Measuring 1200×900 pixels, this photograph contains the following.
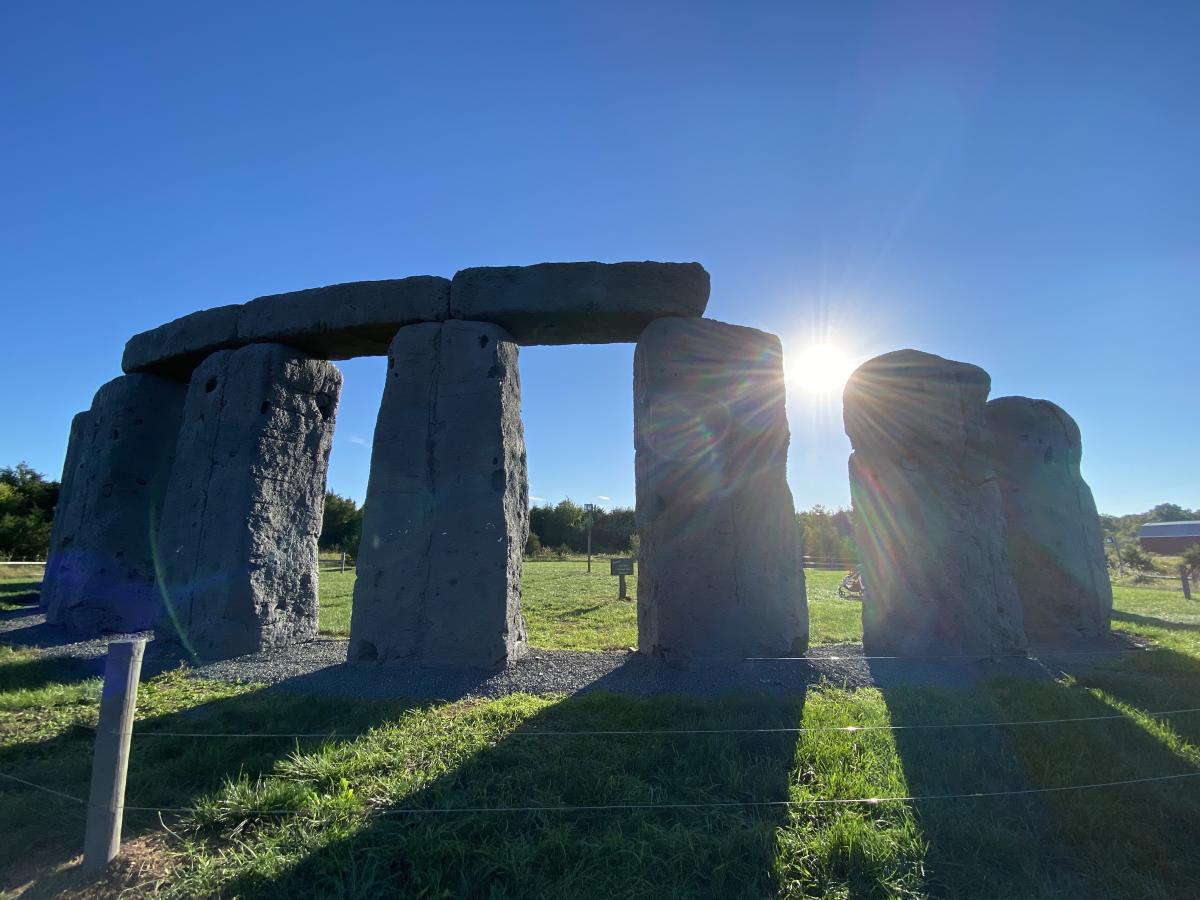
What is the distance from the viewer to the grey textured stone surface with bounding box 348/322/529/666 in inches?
236

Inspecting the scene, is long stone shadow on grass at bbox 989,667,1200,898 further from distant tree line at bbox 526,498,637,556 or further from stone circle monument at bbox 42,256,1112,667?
distant tree line at bbox 526,498,637,556

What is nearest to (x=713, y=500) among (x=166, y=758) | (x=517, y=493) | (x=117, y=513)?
(x=517, y=493)

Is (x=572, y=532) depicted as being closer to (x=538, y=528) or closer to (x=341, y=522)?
(x=538, y=528)

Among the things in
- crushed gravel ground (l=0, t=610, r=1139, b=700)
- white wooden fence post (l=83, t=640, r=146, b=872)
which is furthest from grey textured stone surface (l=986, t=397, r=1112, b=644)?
white wooden fence post (l=83, t=640, r=146, b=872)

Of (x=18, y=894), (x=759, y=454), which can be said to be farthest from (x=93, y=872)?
(x=759, y=454)

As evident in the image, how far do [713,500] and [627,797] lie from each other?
3.38 metres

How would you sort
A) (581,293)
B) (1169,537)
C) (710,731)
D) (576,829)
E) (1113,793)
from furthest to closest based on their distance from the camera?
(1169,537), (581,293), (710,731), (1113,793), (576,829)

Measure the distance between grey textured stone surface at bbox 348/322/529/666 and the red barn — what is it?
136 feet

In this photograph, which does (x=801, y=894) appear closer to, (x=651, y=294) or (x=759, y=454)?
(x=759, y=454)

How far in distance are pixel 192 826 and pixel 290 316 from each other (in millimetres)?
5582

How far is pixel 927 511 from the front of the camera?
6.68 m

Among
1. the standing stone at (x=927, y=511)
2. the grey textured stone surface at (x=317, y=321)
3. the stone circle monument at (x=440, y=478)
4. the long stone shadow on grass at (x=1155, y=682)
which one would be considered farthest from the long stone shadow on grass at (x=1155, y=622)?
the grey textured stone surface at (x=317, y=321)

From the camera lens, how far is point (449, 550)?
6109 millimetres

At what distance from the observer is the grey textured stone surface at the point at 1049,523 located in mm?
7703
